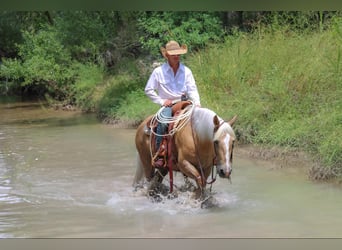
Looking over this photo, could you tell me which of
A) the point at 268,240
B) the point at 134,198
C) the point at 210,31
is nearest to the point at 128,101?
the point at 210,31

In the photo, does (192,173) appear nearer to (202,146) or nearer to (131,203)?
(202,146)

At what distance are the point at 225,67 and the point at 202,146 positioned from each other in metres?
4.46

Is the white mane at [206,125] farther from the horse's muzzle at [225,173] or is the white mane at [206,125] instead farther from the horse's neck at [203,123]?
the horse's muzzle at [225,173]

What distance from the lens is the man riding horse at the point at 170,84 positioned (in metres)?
5.02

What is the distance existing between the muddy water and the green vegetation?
1.89ft

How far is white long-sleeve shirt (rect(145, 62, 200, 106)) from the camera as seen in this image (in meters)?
5.08

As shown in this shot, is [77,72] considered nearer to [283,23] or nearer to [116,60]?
[116,60]

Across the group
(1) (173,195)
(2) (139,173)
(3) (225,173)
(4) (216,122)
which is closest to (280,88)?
(2) (139,173)

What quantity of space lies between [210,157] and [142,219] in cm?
73

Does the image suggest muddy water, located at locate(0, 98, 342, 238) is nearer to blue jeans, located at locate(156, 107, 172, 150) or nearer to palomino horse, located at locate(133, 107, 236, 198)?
palomino horse, located at locate(133, 107, 236, 198)

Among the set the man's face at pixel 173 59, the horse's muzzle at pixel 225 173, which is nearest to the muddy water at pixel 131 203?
the horse's muzzle at pixel 225 173

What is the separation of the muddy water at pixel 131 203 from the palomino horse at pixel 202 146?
0.96ft

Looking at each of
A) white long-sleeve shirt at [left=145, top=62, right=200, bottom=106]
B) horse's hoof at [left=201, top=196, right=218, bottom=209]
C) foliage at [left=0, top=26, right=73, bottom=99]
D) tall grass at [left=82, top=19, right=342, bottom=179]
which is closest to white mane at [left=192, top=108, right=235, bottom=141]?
white long-sleeve shirt at [left=145, top=62, right=200, bottom=106]

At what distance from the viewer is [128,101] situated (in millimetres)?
11062
